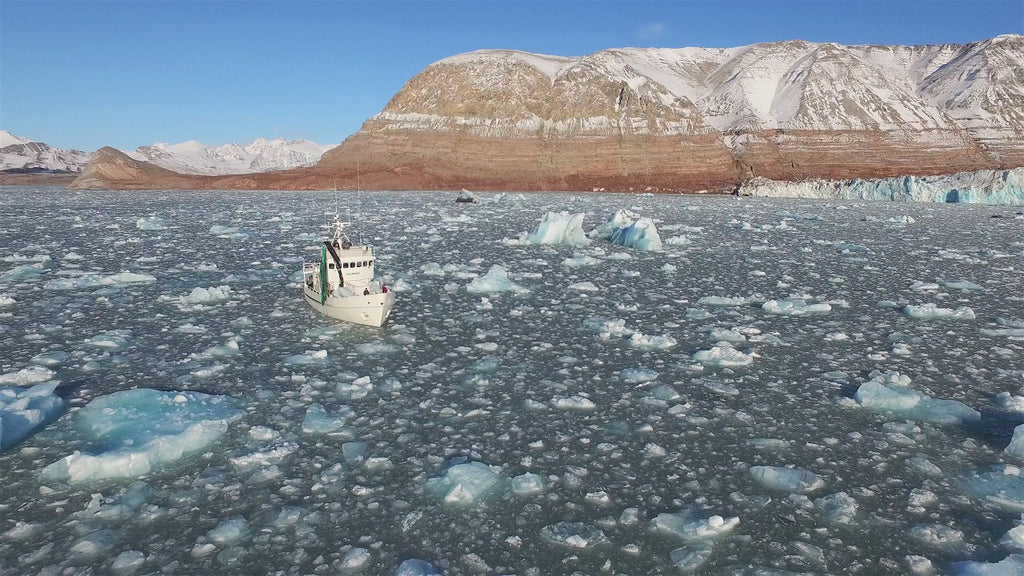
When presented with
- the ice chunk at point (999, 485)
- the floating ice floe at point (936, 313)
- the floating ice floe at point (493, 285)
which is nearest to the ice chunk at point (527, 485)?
the ice chunk at point (999, 485)

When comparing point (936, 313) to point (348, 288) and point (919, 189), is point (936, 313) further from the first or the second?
point (919, 189)

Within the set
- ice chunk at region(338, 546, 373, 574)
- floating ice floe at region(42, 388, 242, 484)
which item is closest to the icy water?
ice chunk at region(338, 546, 373, 574)

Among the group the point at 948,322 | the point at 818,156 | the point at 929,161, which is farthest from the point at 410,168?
the point at 948,322

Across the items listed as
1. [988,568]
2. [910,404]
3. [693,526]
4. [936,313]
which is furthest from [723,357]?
[936,313]

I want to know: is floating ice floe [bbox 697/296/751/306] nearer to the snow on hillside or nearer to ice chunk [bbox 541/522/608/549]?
ice chunk [bbox 541/522/608/549]

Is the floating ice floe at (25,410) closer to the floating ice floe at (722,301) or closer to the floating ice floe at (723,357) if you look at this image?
the floating ice floe at (723,357)

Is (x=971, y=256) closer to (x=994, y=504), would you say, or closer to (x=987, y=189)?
(x=994, y=504)
